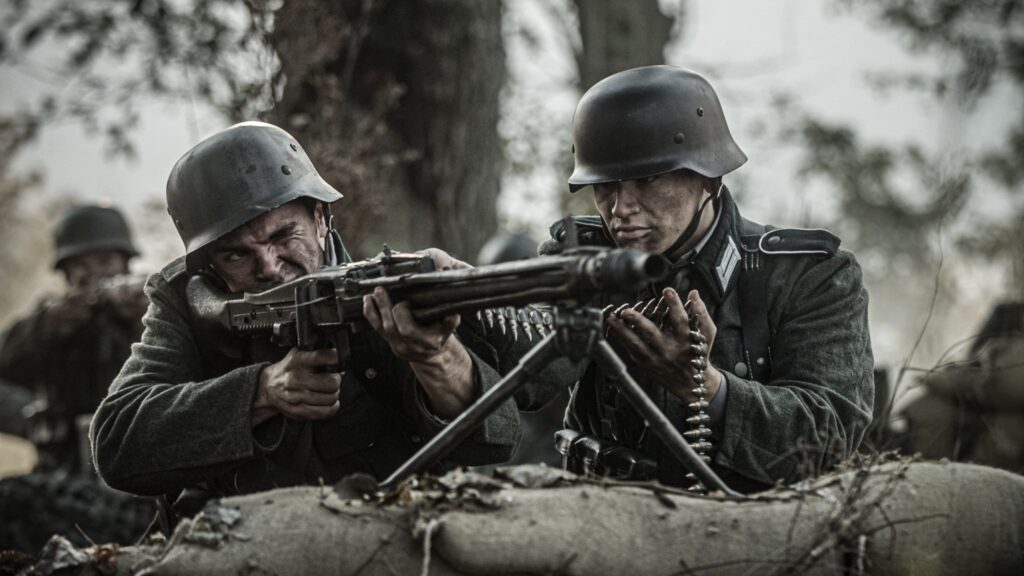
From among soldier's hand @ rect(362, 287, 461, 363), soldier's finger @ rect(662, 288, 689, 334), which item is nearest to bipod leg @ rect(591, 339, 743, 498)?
soldier's hand @ rect(362, 287, 461, 363)

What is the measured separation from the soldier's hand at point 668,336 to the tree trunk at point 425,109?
4.73 meters

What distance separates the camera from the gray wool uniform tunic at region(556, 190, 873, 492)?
4.54m

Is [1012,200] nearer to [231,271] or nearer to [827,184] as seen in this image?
[827,184]

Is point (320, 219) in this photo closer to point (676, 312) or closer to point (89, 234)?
point (676, 312)

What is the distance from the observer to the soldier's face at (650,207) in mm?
4922

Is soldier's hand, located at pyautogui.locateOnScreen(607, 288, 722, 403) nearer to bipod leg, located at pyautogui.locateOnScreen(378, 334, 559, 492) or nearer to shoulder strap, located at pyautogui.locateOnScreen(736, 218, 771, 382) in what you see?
shoulder strap, located at pyautogui.locateOnScreen(736, 218, 771, 382)

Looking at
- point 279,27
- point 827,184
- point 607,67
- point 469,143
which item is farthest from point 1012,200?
point 279,27

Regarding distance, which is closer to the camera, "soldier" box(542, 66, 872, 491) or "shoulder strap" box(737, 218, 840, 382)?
"soldier" box(542, 66, 872, 491)

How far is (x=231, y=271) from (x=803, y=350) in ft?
6.68

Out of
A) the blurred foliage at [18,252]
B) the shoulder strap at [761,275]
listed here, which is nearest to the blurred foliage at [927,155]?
the shoulder strap at [761,275]

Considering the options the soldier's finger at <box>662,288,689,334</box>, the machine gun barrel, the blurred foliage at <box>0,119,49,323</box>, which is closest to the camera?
the machine gun barrel

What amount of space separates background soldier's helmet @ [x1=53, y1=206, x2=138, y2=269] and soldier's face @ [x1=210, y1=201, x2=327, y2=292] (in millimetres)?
6268

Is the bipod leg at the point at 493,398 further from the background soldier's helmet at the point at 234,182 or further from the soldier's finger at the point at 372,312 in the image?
the background soldier's helmet at the point at 234,182

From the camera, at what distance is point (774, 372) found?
15.9 feet
